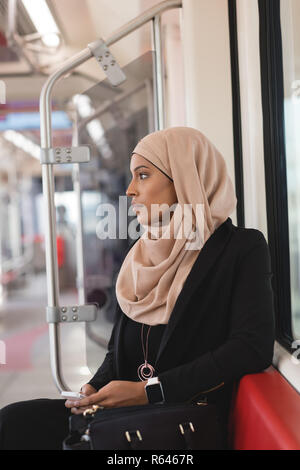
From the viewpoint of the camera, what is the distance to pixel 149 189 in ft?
5.02

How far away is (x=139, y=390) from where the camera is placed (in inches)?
53.6

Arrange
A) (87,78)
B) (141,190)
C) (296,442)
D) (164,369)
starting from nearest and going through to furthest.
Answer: (296,442)
(164,369)
(141,190)
(87,78)

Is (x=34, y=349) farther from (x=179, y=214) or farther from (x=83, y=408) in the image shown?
(x=179, y=214)

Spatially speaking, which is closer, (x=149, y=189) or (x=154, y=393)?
(x=154, y=393)

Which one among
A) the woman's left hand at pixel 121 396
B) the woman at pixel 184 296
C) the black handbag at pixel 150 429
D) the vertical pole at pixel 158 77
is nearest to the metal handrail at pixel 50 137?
the vertical pole at pixel 158 77

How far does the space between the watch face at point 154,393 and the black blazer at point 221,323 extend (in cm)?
2

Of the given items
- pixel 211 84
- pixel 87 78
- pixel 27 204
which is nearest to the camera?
pixel 211 84

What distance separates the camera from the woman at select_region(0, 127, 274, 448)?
133 cm

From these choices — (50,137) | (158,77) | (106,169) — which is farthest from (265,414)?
(106,169)

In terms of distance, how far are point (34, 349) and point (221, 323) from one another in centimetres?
443

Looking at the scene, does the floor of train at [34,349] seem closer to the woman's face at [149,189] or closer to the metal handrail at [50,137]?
the metal handrail at [50,137]
